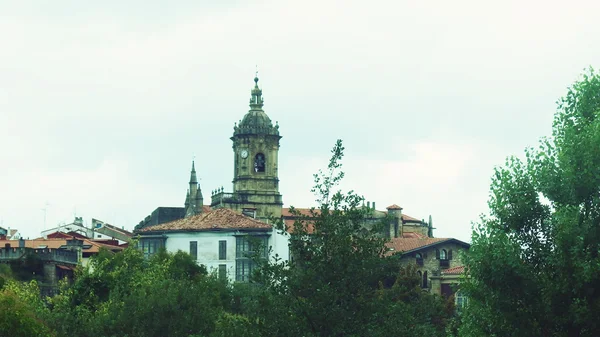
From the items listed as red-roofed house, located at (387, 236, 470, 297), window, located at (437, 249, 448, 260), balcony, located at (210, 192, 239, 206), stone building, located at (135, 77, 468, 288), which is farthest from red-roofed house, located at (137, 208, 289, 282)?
balcony, located at (210, 192, 239, 206)

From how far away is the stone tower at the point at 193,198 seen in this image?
→ 144500 mm

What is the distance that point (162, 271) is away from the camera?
263 feet

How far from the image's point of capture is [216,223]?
10750 centimetres

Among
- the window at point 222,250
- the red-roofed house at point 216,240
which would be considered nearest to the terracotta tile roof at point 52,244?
the red-roofed house at point 216,240

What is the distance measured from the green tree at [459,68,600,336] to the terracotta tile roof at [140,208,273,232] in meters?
65.5

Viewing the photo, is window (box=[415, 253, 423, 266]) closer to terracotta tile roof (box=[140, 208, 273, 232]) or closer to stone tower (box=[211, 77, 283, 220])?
terracotta tile roof (box=[140, 208, 273, 232])

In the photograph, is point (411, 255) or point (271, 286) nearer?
point (271, 286)

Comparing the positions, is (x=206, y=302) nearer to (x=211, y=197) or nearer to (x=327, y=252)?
(x=327, y=252)

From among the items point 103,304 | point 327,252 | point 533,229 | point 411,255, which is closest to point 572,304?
point 533,229

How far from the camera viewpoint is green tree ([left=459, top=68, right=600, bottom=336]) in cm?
3853

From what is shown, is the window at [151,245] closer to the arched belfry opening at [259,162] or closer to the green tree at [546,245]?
the arched belfry opening at [259,162]

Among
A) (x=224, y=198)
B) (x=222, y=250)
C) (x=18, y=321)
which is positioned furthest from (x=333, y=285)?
(x=224, y=198)

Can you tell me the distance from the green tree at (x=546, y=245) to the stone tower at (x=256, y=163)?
107875 millimetres

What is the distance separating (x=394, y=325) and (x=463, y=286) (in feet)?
15.5
